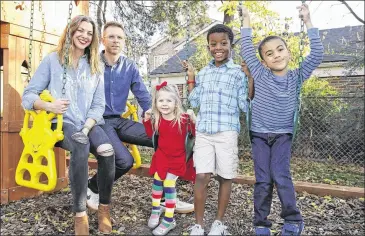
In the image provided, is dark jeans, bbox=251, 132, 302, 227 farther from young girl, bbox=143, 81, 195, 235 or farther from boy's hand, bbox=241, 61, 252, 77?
young girl, bbox=143, 81, 195, 235

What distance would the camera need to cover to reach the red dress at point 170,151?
8.81 ft

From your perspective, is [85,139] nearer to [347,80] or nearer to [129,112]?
[129,112]

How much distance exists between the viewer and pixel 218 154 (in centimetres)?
252

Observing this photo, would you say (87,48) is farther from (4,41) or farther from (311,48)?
(311,48)

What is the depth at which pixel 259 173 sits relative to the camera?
7.98 ft

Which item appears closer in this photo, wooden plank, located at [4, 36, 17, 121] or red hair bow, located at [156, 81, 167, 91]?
red hair bow, located at [156, 81, 167, 91]

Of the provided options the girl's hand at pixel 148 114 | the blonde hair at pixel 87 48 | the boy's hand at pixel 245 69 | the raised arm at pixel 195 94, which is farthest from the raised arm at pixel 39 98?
the boy's hand at pixel 245 69

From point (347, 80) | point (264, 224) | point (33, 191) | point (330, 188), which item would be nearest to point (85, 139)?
point (264, 224)

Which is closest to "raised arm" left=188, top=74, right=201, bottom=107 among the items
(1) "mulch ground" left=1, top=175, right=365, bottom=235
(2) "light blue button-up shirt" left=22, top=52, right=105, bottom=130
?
(2) "light blue button-up shirt" left=22, top=52, right=105, bottom=130

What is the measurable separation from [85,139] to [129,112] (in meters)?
1.08

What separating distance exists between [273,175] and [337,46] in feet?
33.2

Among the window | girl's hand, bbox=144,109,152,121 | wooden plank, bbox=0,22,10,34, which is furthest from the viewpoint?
the window

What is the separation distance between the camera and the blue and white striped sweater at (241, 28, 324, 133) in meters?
2.41

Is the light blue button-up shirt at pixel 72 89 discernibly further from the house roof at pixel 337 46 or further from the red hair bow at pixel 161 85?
the house roof at pixel 337 46
